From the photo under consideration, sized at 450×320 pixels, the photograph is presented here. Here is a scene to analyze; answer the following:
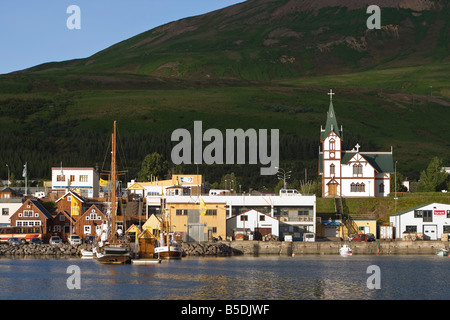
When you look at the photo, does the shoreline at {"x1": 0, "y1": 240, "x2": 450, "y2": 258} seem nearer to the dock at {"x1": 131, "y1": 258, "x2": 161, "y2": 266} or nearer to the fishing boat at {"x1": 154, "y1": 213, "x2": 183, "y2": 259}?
the fishing boat at {"x1": 154, "y1": 213, "x2": 183, "y2": 259}

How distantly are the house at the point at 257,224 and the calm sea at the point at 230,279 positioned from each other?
2091 cm

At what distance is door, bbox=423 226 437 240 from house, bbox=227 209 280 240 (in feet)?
72.6

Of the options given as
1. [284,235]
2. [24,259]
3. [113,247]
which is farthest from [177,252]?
[284,235]

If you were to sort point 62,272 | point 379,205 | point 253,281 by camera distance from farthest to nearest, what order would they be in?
1. point 379,205
2. point 62,272
3. point 253,281

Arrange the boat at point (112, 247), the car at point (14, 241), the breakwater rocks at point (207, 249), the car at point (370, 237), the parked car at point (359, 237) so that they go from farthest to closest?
the car at point (370, 237) → the parked car at point (359, 237) → the car at point (14, 241) → the breakwater rocks at point (207, 249) → the boat at point (112, 247)

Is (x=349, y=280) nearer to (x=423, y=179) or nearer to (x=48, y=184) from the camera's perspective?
(x=423, y=179)

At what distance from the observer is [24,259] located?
106 meters

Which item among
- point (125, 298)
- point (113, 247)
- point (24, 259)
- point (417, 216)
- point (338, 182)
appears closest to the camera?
point (125, 298)

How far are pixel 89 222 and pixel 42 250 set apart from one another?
1327cm

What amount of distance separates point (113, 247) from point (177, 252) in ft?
35.0

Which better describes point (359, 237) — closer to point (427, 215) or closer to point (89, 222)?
point (427, 215)

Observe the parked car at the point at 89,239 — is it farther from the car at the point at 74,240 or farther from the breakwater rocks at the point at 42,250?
the breakwater rocks at the point at 42,250

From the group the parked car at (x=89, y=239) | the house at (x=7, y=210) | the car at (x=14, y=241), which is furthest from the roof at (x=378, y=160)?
the car at (x=14, y=241)

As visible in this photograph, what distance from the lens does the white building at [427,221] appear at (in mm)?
127812
